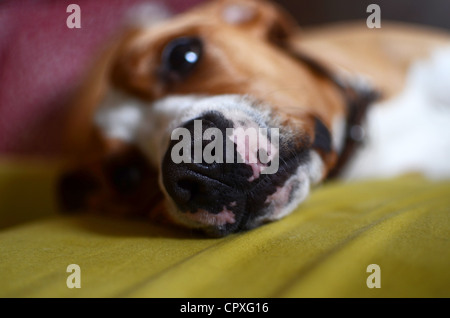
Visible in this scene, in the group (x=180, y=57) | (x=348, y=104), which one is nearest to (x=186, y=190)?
(x=180, y=57)

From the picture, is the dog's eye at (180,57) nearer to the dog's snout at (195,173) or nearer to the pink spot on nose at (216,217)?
the dog's snout at (195,173)

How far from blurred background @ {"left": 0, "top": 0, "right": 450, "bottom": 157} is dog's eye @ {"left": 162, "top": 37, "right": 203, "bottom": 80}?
107cm

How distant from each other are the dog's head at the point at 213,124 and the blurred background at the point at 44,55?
0.44m

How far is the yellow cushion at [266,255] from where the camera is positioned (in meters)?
0.72

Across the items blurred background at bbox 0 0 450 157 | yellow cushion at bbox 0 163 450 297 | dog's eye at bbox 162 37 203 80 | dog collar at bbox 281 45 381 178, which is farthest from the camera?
blurred background at bbox 0 0 450 157

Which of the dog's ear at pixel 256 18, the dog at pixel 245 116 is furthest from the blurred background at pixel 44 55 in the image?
the dog's ear at pixel 256 18

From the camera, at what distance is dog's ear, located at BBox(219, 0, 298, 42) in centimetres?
170

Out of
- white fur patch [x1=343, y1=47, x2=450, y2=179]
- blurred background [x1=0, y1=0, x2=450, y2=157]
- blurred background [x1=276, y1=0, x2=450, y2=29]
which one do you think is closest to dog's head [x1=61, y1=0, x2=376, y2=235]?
white fur patch [x1=343, y1=47, x2=450, y2=179]

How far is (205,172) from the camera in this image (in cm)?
96

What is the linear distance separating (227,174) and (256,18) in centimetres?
96

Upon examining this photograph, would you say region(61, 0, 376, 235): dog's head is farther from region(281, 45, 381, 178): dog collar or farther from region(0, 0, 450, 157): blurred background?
region(0, 0, 450, 157): blurred background

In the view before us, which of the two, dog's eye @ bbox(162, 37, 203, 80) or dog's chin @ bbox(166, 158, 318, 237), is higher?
dog's eye @ bbox(162, 37, 203, 80)

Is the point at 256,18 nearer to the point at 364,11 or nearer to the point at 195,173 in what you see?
the point at 195,173
